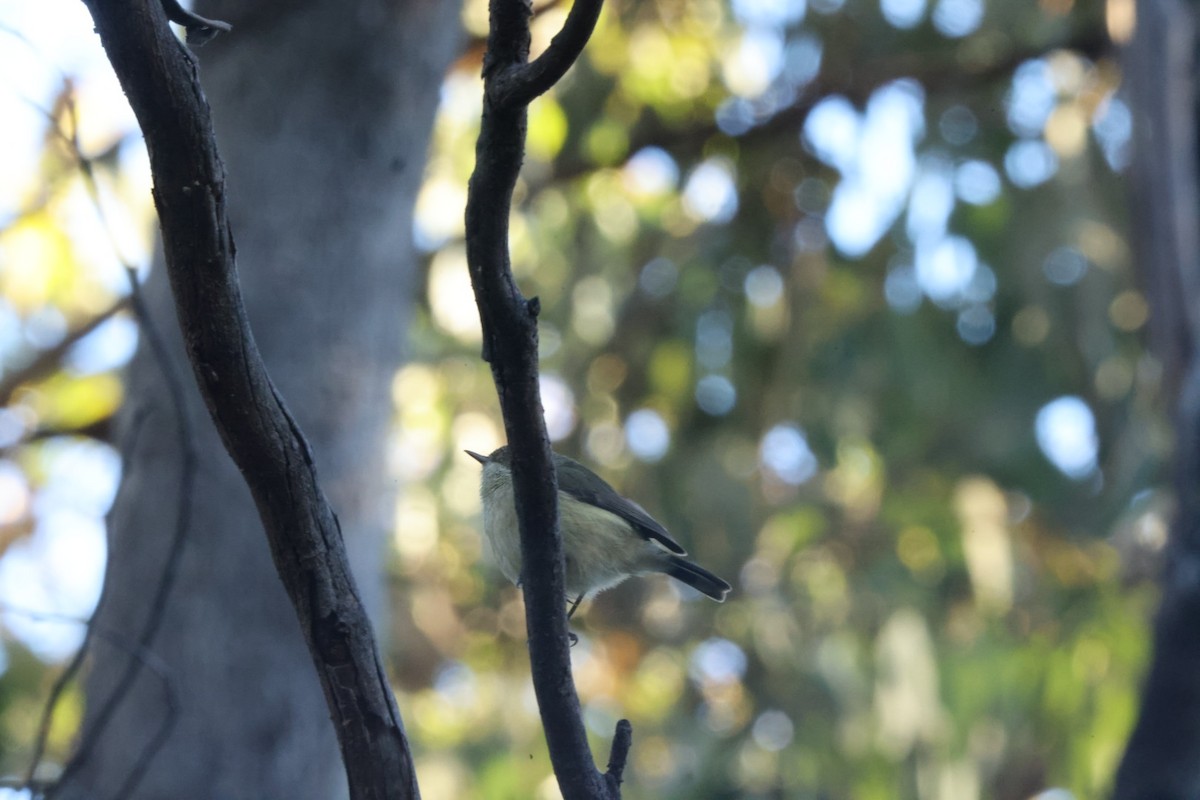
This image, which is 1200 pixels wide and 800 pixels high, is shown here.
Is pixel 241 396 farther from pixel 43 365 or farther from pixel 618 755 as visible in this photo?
pixel 43 365

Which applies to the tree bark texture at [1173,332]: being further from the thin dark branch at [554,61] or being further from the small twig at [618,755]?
the thin dark branch at [554,61]

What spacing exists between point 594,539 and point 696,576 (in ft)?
1.73

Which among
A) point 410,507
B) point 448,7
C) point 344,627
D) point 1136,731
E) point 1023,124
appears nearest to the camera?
point 344,627

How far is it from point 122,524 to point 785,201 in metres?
6.05

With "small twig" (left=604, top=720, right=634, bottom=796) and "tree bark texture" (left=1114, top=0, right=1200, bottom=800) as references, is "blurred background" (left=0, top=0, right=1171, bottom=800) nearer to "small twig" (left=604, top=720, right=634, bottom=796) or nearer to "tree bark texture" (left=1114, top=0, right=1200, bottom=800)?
"tree bark texture" (left=1114, top=0, right=1200, bottom=800)

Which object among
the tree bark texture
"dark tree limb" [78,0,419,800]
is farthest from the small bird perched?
"dark tree limb" [78,0,419,800]

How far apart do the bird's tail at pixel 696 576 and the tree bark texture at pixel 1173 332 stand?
4.84 feet

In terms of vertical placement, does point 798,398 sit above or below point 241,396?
above

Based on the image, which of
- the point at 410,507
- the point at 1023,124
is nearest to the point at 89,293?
the point at 410,507

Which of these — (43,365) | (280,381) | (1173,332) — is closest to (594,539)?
(280,381)

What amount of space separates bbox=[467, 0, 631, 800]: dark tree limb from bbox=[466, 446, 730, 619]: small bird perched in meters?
1.52

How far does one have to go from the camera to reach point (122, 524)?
419cm

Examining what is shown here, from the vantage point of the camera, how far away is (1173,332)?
17.7 ft

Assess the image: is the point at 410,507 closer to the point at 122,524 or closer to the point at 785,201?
the point at 785,201
